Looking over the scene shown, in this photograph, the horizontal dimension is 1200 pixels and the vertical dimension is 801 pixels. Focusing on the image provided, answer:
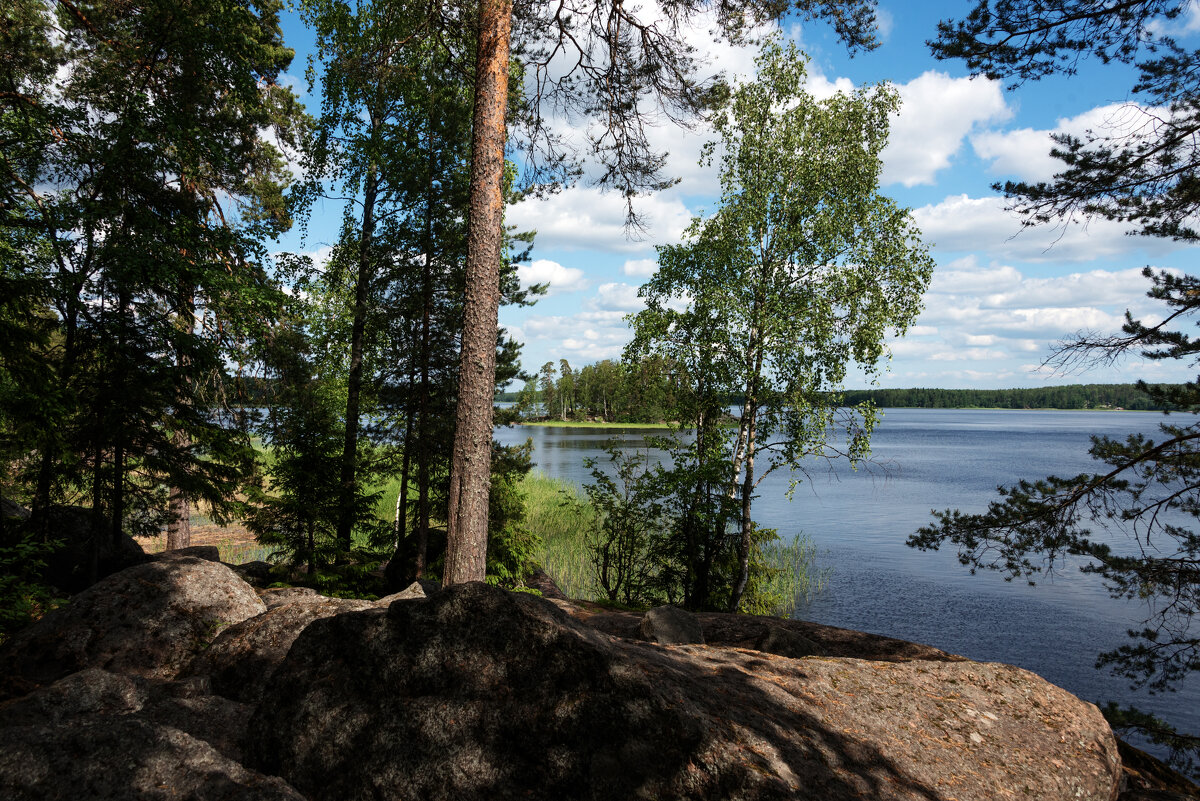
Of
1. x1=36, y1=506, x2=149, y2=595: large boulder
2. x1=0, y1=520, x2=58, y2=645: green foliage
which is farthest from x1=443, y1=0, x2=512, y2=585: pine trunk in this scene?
x1=36, y1=506, x2=149, y2=595: large boulder

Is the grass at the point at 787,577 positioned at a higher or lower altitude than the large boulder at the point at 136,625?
lower

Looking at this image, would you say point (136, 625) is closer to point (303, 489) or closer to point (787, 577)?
point (303, 489)

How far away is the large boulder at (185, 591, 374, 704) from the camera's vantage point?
4.70m

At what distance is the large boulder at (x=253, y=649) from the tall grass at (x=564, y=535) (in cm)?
875

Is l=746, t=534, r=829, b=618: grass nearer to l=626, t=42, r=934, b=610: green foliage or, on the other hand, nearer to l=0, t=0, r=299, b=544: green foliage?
l=626, t=42, r=934, b=610: green foliage

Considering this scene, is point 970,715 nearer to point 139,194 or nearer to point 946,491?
point 139,194

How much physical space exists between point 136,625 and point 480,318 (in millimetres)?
4550

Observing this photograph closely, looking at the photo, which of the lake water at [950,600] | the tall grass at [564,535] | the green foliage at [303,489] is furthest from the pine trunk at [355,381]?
the lake water at [950,600]

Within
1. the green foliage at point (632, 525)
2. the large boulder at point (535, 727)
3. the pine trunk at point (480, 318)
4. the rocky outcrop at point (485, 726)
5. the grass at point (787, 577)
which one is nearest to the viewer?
the rocky outcrop at point (485, 726)

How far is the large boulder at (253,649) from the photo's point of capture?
4703 mm

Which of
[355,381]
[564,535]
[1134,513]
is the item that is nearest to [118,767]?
[1134,513]

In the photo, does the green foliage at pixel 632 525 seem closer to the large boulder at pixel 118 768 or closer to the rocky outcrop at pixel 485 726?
the rocky outcrop at pixel 485 726

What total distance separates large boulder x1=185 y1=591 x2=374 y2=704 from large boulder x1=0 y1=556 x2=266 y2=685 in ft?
1.32

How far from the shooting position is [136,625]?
18.4 ft
